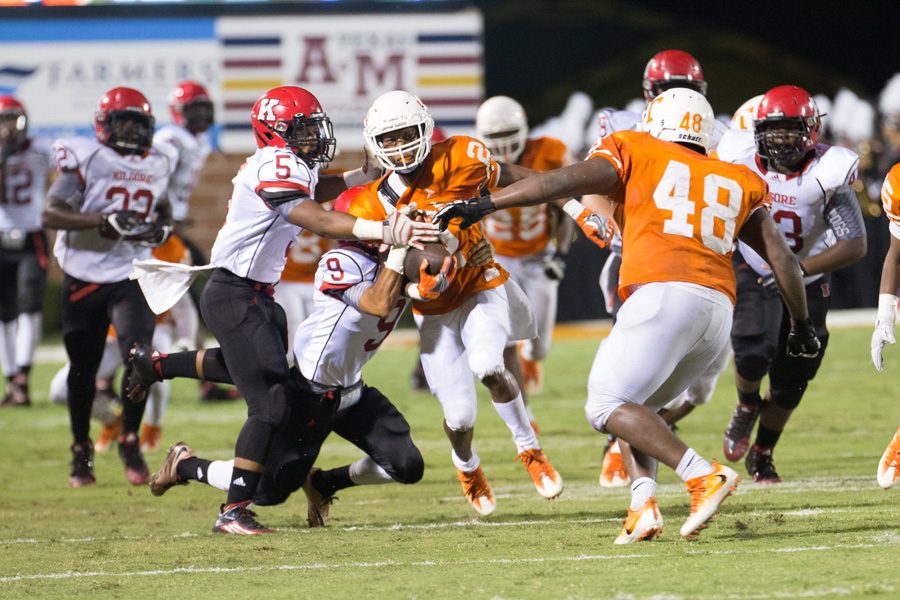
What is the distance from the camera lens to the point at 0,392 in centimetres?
1171

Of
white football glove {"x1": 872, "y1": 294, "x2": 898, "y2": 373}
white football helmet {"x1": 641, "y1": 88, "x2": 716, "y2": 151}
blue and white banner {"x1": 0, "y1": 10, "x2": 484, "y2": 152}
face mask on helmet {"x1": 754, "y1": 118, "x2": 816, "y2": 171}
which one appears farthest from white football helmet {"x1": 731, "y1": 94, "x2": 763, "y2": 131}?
blue and white banner {"x1": 0, "y1": 10, "x2": 484, "y2": 152}

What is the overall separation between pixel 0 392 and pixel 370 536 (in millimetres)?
7114

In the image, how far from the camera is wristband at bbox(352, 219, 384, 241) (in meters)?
5.09

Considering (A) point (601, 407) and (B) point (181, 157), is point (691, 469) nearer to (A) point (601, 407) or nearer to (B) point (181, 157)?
(A) point (601, 407)

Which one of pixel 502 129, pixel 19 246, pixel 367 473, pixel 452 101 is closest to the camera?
pixel 367 473

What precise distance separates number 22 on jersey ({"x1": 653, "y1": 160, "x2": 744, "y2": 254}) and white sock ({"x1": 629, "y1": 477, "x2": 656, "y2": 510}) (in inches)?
31.6

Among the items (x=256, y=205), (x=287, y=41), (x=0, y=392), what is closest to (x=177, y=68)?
(x=287, y=41)

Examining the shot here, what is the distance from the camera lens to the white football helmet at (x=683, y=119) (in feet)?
16.4

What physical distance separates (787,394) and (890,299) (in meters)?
0.85

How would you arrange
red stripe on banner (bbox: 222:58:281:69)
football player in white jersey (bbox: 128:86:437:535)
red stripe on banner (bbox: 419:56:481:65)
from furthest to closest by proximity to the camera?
1. red stripe on banner (bbox: 222:58:281:69)
2. red stripe on banner (bbox: 419:56:481:65)
3. football player in white jersey (bbox: 128:86:437:535)

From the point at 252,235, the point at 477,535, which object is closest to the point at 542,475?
the point at 477,535

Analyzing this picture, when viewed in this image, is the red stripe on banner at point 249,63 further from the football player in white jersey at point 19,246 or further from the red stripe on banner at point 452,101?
the football player in white jersey at point 19,246

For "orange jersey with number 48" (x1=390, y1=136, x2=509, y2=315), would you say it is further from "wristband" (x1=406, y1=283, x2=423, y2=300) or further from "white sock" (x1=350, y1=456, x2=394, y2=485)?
"white sock" (x1=350, y1=456, x2=394, y2=485)

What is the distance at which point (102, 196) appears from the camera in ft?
24.0
